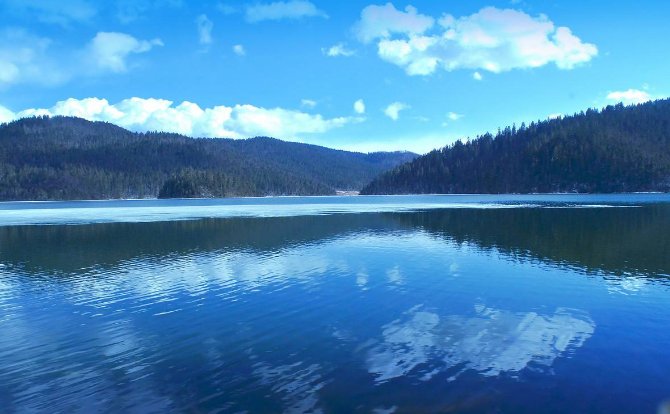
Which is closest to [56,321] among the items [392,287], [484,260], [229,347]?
[229,347]

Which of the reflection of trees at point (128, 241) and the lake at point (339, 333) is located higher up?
the reflection of trees at point (128, 241)

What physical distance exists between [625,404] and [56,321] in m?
20.4

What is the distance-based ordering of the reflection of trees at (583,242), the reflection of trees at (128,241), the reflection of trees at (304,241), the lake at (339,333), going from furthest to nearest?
1. the reflection of trees at (128,241)
2. the reflection of trees at (304,241)
3. the reflection of trees at (583,242)
4. the lake at (339,333)

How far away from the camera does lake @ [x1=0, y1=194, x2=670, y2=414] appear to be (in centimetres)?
1186

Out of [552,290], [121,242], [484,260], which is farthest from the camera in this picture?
[121,242]

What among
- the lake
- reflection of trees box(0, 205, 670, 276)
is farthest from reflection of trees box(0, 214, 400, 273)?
the lake

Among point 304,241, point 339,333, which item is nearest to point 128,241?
point 304,241

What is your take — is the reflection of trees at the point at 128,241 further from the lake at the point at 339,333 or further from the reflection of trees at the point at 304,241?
the lake at the point at 339,333

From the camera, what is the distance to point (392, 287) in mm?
24562

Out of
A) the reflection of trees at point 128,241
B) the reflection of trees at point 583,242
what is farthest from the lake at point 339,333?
the reflection of trees at point 128,241

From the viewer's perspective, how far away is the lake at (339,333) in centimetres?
1186

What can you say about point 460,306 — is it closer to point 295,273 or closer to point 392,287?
point 392,287

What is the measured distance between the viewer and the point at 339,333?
16.9 m

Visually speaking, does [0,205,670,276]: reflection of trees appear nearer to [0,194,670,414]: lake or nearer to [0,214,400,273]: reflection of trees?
[0,214,400,273]: reflection of trees
